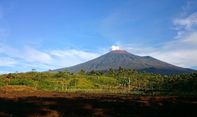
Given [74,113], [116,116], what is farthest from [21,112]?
[116,116]

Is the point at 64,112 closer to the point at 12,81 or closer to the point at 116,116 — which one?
the point at 116,116

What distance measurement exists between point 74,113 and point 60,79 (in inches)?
2956

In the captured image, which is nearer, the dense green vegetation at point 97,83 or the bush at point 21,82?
the dense green vegetation at point 97,83

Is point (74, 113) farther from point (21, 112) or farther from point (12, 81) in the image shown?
point (12, 81)

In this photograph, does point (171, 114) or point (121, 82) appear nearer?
point (171, 114)

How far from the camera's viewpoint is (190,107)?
29.5 meters

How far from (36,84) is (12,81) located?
17.8 feet

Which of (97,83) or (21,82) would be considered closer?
(21,82)

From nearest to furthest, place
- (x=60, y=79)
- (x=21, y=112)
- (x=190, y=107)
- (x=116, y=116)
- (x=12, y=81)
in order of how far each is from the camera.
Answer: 1. (x=116, y=116)
2. (x=21, y=112)
3. (x=190, y=107)
4. (x=12, y=81)
5. (x=60, y=79)

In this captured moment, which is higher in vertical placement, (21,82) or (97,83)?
(97,83)

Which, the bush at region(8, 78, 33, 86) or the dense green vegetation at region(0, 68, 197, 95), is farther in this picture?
the bush at region(8, 78, 33, 86)

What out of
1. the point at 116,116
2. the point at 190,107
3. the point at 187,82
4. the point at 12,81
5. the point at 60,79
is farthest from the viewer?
the point at 60,79

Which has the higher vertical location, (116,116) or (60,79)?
(60,79)

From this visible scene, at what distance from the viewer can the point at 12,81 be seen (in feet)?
290
